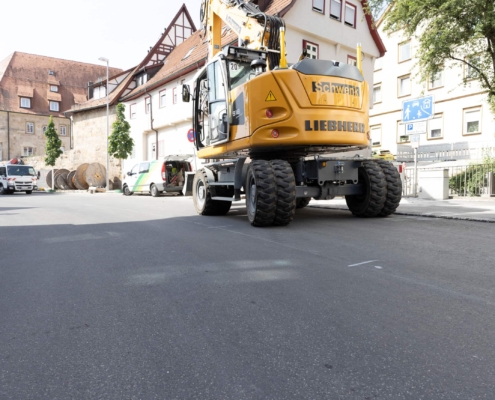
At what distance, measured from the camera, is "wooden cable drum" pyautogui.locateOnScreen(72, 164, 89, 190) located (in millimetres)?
33969

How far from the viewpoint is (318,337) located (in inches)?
105

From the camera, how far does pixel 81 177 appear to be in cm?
3400

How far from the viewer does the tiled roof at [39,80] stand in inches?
2136

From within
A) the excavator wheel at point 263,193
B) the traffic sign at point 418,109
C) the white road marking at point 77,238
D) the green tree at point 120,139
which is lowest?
the white road marking at point 77,238

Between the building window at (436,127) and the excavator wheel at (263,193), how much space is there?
26886 millimetres

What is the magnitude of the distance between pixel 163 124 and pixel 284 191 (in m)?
24.6

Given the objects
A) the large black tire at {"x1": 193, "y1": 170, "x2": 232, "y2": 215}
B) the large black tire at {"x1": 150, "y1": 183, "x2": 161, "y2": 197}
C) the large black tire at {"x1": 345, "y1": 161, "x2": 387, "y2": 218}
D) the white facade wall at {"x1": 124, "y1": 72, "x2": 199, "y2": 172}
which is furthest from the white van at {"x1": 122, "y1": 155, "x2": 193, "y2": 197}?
the large black tire at {"x1": 345, "y1": 161, "x2": 387, "y2": 218}

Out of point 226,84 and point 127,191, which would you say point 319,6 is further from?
point 226,84

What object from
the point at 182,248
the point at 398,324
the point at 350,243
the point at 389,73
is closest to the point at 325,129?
the point at 350,243

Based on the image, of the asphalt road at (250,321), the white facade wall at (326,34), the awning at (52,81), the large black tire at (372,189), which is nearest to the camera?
the asphalt road at (250,321)

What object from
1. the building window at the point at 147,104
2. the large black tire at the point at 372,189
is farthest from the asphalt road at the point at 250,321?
the building window at the point at 147,104

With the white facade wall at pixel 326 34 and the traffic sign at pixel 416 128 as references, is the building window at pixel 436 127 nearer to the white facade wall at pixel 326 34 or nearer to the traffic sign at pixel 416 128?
the white facade wall at pixel 326 34

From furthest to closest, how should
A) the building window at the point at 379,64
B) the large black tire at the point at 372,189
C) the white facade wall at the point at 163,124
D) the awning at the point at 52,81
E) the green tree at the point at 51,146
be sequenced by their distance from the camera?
the awning at the point at 52,81 → the green tree at the point at 51,146 → the building window at the point at 379,64 → the white facade wall at the point at 163,124 → the large black tire at the point at 372,189

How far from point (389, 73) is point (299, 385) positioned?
3593 cm
